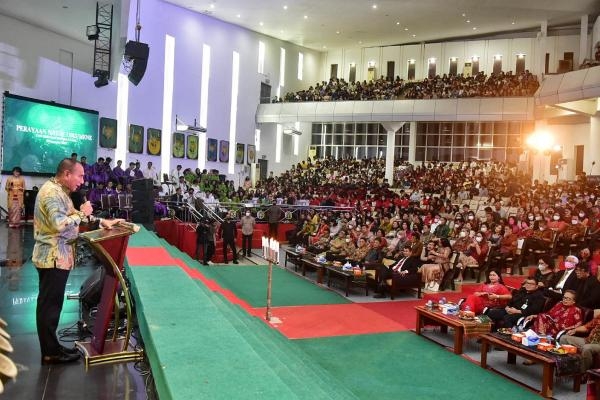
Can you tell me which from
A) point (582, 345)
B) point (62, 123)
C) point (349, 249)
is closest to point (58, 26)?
point (62, 123)

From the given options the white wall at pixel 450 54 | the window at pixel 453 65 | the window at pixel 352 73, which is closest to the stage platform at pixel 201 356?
the white wall at pixel 450 54

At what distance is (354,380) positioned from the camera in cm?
644

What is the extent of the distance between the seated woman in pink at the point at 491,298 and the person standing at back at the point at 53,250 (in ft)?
20.9

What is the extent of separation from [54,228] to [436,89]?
27.8 meters

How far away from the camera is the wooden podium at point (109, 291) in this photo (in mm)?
4004

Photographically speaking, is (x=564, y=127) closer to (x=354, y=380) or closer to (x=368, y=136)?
(x=368, y=136)

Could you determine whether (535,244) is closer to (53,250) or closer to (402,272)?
(402,272)

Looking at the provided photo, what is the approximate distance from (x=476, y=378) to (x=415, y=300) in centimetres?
469

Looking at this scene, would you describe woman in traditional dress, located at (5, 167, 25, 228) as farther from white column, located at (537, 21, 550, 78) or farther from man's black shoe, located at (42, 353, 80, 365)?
white column, located at (537, 21, 550, 78)

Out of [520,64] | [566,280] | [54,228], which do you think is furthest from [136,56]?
[520,64]

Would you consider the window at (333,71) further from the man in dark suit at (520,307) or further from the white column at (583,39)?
the man in dark suit at (520,307)

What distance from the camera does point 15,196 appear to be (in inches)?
604

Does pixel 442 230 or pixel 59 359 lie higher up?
pixel 442 230

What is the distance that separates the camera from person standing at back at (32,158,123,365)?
4.17 meters
